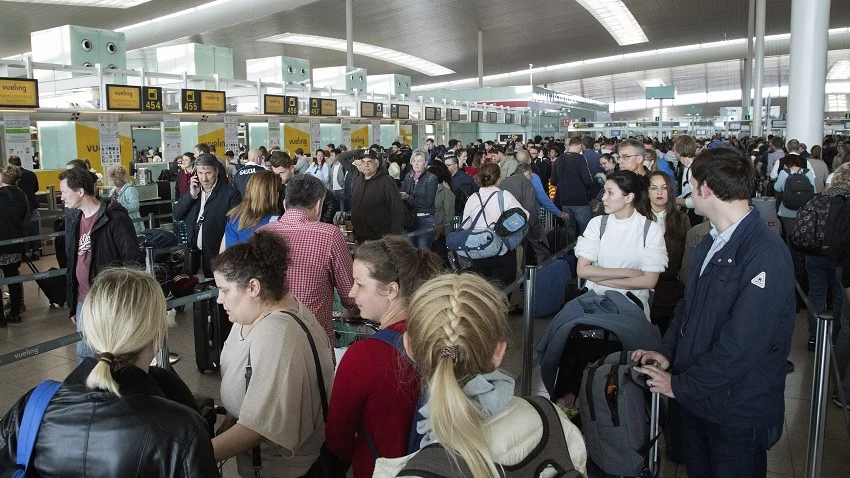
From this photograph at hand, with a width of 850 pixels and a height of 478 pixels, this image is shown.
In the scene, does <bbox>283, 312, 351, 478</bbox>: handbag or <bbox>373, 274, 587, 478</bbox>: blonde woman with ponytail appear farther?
<bbox>283, 312, 351, 478</bbox>: handbag

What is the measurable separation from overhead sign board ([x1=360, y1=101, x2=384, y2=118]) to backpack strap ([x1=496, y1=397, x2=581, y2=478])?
53.1 feet

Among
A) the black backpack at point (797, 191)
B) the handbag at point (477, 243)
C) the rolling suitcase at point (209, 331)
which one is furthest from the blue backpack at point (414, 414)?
the black backpack at point (797, 191)

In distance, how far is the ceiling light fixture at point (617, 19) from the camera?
95.0 feet

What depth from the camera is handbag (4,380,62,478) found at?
5.32 ft

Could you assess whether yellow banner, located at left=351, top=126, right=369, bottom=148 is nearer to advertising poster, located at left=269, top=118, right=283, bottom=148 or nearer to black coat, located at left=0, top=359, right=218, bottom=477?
advertising poster, located at left=269, top=118, right=283, bottom=148

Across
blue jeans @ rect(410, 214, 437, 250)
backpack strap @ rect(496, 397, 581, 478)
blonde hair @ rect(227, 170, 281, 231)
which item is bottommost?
blue jeans @ rect(410, 214, 437, 250)

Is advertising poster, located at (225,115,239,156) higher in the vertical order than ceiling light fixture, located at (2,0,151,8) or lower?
lower

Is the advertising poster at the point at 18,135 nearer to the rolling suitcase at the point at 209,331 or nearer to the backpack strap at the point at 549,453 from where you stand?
the rolling suitcase at the point at 209,331

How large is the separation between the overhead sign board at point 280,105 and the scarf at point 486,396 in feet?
44.2

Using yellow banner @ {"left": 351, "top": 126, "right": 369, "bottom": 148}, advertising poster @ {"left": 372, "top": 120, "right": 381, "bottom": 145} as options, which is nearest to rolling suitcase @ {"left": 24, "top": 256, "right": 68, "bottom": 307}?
advertising poster @ {"left": 372, "top": 120, "right": 381, "bottom": 145}

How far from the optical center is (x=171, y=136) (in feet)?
42.1

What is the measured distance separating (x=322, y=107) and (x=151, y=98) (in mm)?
4914

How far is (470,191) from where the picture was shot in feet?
30.8

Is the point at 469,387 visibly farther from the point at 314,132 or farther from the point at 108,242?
the point at 314,132
